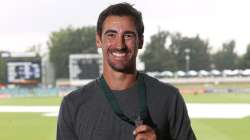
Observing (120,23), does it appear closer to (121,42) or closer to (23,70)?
(121,42)

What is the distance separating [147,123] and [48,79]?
64.2m

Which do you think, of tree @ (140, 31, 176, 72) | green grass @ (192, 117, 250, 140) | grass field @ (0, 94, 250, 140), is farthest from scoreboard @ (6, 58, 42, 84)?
tree @ (140, 31, 176, 72)

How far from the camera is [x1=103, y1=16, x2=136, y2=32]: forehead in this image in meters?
2.53

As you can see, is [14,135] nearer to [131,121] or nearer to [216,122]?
[216,122]

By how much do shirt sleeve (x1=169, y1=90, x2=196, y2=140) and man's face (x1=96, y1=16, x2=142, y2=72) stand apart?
24 centimetres

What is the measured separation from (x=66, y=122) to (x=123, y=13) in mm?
529

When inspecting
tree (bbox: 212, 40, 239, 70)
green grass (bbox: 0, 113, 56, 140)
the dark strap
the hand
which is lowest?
tree (bbox: 212, 40, 239, 70)

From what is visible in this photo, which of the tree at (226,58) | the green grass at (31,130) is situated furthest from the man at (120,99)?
the tree at (226,58)

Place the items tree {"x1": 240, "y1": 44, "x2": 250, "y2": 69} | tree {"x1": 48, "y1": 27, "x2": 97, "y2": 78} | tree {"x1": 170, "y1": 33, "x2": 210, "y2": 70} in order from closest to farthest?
tree {"x1": 240, "y1": 44, "x2": 250, "y2": 69}, tree {"x1": 48, "y1": 27, "x2": 97, "y2": 78}, tree {"x1": 170, "y1": 33, "x2": 210, "y2": 70}

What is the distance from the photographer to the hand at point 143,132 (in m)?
2.28

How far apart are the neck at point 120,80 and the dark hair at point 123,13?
0.20 m

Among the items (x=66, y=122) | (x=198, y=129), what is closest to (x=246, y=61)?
(x=198, y=129)

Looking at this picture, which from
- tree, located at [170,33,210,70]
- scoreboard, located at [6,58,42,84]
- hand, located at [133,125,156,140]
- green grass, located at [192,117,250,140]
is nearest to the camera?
hand, located at [133,125,156,140]

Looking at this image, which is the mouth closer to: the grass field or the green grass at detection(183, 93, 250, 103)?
the grass field
